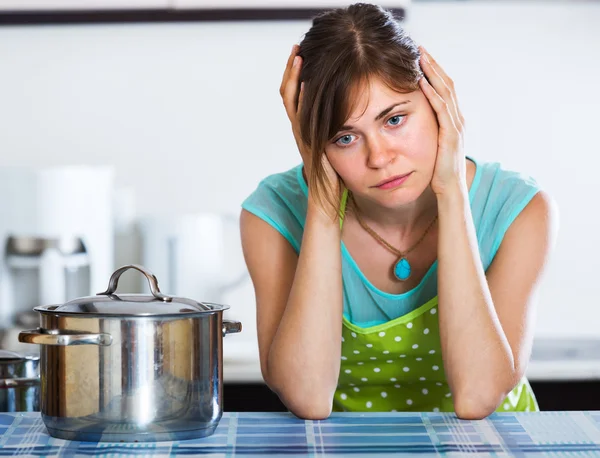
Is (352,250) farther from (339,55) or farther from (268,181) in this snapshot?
(339,55)

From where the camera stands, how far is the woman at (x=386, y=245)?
1.11m

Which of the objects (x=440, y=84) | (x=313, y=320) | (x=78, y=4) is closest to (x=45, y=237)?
(x=78, y=4)

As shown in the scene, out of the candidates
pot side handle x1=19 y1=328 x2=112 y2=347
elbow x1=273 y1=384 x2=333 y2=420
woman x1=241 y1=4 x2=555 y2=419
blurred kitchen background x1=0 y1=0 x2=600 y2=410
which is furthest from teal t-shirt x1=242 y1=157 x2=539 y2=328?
blurred kitchen background x1=0 y1=0 x2=600 y2=410

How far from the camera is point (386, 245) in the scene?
1.36 metres

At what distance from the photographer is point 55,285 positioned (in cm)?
203

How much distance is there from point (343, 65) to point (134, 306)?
0.46m

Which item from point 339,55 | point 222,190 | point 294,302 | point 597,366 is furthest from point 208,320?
point 222,190

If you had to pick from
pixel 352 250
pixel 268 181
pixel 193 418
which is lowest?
pixel 193 418

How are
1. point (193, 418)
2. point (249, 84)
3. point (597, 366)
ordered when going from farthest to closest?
point (249, 84) → point (597, 366) → point (193, 418)

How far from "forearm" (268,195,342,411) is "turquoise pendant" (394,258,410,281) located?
17 cm

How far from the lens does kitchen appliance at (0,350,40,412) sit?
103cm

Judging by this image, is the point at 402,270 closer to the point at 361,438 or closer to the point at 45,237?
the point at 361,438

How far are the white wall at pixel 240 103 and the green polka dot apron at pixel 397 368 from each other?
1066mm

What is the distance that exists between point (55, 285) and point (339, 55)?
3.83 feet
